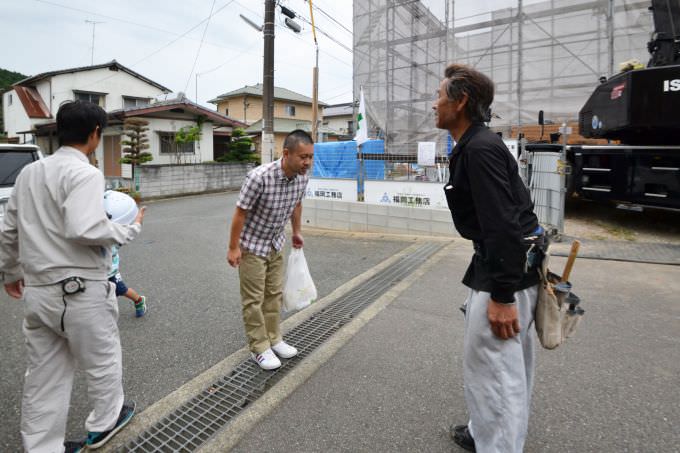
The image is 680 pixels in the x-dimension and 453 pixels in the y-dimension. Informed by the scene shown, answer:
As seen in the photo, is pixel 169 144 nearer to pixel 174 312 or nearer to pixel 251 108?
pixel 251 108

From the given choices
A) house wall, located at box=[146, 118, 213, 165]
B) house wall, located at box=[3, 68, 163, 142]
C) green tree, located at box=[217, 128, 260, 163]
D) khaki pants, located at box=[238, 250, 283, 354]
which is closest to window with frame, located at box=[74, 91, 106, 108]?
house wall, located at box=[3, 68, 163, 142]

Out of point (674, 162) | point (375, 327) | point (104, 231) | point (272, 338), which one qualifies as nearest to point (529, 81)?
point (674, 162)

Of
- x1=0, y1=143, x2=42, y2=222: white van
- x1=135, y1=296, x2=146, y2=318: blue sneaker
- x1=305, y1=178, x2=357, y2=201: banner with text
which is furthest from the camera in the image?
x1=305, y1=178, x2=357, y2=201: banner with text

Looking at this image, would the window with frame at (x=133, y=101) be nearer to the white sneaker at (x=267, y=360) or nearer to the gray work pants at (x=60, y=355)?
the white sneaker at (x=267, y=360)

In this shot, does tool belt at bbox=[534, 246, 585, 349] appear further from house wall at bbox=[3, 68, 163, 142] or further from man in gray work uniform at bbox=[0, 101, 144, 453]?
house wall at bbox=[3, 68, 163, 142]

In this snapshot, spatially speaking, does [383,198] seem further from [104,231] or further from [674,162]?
[104,231]

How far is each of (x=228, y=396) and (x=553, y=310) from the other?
6.40 ft

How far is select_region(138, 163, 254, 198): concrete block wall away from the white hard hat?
13.8m

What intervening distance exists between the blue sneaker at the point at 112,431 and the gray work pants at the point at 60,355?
46 millimetres

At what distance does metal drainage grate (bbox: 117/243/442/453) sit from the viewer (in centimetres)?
216

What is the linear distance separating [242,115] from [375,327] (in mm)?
31008

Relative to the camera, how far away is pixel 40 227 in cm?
187

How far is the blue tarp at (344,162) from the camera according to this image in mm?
8094

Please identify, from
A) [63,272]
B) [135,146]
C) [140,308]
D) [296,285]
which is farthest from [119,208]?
[135,146]
